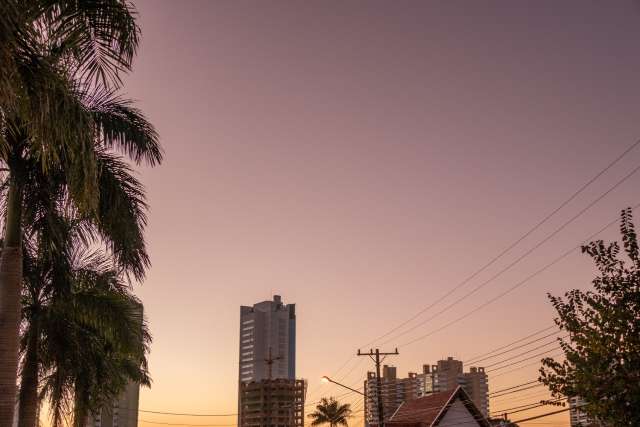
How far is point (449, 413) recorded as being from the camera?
158 ft

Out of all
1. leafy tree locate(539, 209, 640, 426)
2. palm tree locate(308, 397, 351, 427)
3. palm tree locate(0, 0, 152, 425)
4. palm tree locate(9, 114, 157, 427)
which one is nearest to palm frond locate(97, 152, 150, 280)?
palm tree locate(9, 114, 157, 427)

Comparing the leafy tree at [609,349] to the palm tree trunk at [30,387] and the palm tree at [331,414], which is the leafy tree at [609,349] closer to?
the palm tree trunk at [30,387]

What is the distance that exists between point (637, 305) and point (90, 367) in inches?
630

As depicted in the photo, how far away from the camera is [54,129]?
29.6 ft

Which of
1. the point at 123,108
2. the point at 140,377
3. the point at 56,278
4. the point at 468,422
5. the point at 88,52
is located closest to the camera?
the point at 88,52

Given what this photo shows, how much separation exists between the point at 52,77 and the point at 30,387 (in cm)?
996

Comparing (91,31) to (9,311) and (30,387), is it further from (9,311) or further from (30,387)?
(30,387)

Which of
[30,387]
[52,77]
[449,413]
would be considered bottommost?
[30,387]

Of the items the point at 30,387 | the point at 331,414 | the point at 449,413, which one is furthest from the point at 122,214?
Result: the point at 331,414

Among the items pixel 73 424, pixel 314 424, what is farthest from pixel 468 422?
pixel 314 424

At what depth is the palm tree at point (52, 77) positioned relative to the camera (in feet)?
26.6

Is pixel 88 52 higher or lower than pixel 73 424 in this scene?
higher

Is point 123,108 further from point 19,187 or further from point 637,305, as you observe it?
point 637,305

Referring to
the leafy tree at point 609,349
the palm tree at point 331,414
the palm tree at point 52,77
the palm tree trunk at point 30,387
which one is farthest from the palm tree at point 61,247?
the palm tree at point 331,414
